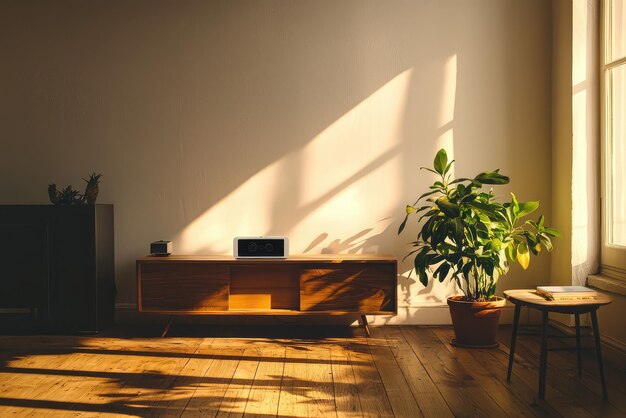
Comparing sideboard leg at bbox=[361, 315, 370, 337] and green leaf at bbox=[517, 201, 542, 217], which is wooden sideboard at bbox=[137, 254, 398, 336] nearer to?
sideboard leg at bbox=[361, 315, 370, 337]

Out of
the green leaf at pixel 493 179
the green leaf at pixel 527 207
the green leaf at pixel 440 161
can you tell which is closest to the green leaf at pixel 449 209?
the green leaf at pixel 493 179

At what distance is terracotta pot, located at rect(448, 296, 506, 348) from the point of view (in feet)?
12.2

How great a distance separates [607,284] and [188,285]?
2.48 m

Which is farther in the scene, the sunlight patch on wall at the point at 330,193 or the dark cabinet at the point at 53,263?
the sunlight patch on wall at the point at 330,193

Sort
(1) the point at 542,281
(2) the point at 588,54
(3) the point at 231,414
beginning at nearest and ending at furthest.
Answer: (3) the point at 231,414 → (2) the point at 588,54 → (1) the point at 542,281

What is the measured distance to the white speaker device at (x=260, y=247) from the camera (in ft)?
13.3

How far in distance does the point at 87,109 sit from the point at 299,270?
6.17 feet

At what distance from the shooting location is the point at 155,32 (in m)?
4.39

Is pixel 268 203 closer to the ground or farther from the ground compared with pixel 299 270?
farther from the ground

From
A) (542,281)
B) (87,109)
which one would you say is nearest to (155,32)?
(87,109)

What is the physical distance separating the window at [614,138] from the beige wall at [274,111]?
57 centimetres

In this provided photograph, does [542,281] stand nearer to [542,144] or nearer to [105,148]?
[542,144]

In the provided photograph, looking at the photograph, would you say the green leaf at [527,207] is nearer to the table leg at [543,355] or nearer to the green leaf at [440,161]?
the green leaf at [440,161]

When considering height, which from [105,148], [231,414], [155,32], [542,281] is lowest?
[231,414]
